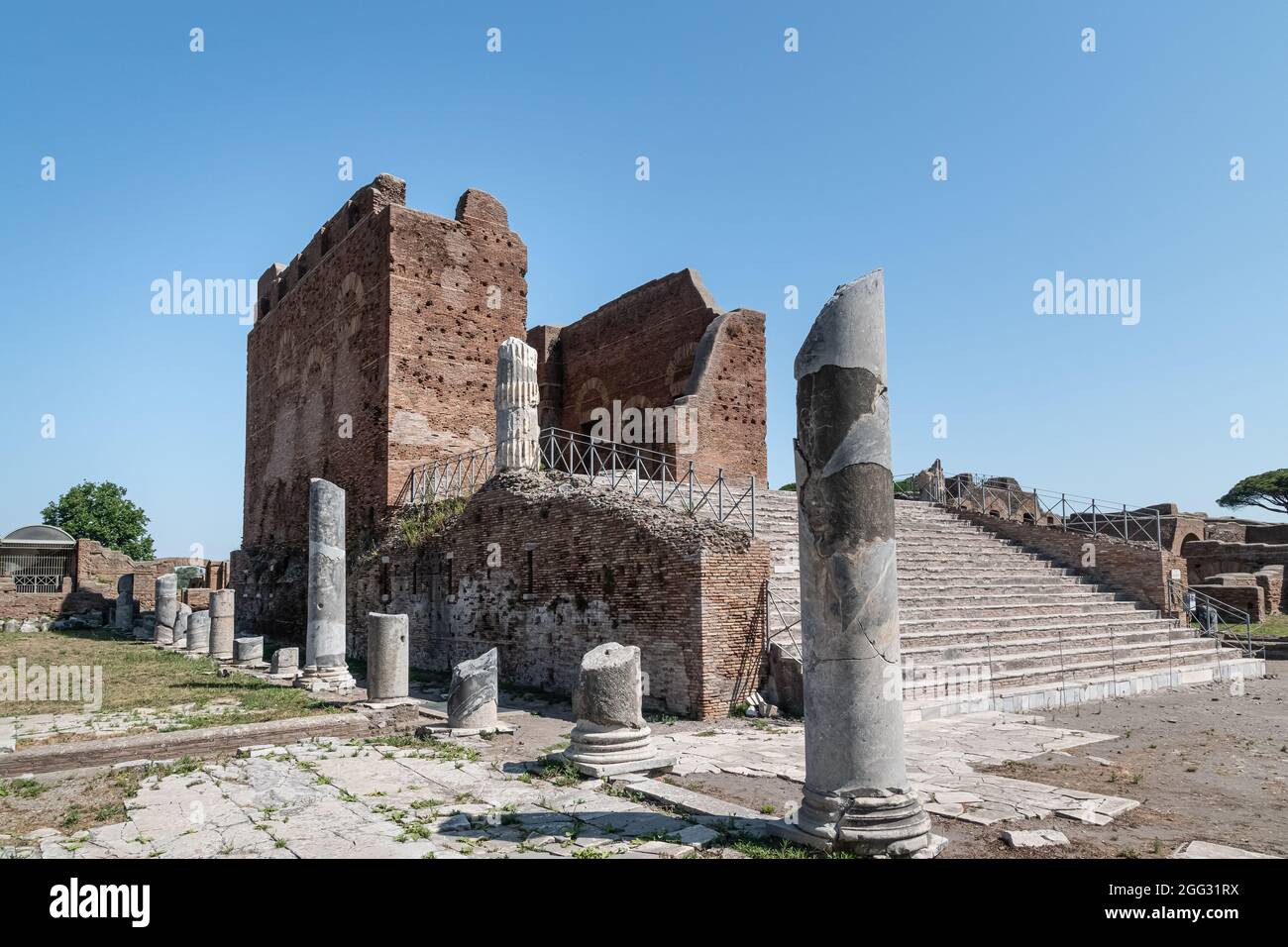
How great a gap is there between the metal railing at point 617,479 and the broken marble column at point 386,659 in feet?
11.5

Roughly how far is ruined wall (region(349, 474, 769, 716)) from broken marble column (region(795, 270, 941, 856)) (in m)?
4.93

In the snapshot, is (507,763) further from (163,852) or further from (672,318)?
(672,318)

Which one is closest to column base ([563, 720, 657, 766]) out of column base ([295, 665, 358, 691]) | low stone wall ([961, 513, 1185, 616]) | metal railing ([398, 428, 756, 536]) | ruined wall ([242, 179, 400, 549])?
metal railing ([398, 428, 756, 536])

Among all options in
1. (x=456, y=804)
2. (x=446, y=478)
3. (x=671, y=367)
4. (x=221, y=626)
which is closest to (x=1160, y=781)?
(x=456, y=804)

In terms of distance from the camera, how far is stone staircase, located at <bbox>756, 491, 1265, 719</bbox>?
10703 millimetres

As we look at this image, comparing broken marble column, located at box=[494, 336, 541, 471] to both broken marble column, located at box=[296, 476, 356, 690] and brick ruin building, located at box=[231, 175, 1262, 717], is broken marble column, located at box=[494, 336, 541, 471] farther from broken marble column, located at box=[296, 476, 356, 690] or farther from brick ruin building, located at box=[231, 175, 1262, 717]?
broken marble column, located at box=[296, 476, 356, 690]

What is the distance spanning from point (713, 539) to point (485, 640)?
560cm

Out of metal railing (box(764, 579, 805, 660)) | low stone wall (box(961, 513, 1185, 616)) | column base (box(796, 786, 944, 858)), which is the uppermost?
low stone wall (box(961, 513, 1185, 616))

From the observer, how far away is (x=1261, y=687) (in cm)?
1248

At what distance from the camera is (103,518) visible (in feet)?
178

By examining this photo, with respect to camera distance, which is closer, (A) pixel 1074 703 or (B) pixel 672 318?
(A) pixel 1074 703

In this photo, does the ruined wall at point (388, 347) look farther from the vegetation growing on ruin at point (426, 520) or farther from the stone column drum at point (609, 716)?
the stone column drum at point (609, 716)

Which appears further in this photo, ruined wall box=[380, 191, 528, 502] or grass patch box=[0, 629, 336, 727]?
ruined wall box=[380, 191, 528, 502]

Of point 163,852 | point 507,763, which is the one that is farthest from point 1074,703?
point 163,852
